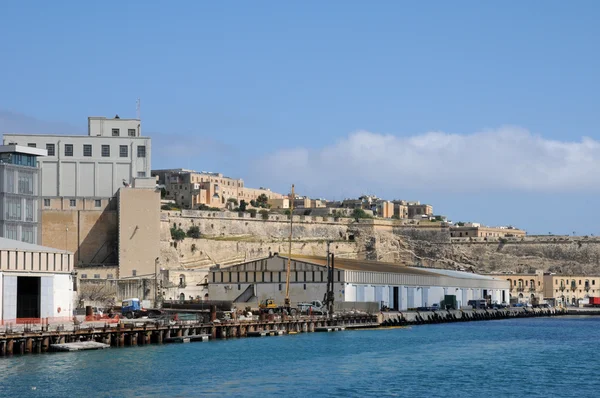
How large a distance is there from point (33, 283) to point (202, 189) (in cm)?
10799

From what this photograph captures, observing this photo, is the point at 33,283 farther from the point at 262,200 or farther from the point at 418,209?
the point at 418,209

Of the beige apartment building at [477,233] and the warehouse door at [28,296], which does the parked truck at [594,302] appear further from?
the warehouse door at [28,296]

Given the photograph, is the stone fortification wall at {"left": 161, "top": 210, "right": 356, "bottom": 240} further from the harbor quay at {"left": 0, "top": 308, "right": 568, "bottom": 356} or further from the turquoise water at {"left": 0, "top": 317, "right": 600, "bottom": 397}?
the turquoise water at {"left": 0, "top": 317, "right": 600, "bottom": 397}

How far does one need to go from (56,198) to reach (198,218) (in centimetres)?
3346

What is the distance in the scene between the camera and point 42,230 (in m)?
86.2

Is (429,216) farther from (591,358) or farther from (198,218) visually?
(591,358)

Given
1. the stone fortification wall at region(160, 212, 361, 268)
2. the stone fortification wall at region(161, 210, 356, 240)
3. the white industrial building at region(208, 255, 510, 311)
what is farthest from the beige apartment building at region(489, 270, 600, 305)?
the white industrial building at region(208, 255, 510, 311)

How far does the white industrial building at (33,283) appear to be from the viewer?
51781 millimetres

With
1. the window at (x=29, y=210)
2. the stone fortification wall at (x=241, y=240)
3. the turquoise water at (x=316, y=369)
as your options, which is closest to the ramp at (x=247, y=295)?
the window at (x=29, y=210)

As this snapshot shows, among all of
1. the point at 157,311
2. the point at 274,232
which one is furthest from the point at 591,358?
the point at 274,232

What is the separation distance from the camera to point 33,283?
55656 mm

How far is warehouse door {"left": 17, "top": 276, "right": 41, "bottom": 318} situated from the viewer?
2158 inches

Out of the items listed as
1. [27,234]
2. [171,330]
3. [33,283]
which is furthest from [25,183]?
[171,330]

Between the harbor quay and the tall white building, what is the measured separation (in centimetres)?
2491
